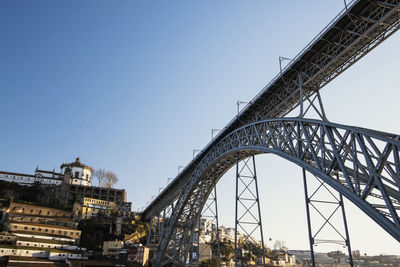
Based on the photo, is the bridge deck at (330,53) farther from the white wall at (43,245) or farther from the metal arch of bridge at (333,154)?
the white wall at (43,245)

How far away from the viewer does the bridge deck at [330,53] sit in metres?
14.5

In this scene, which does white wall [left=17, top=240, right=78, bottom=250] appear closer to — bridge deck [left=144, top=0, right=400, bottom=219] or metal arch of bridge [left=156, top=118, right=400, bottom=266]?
metal arch of bridge [left=156, top=118, right=400, bottom=266]

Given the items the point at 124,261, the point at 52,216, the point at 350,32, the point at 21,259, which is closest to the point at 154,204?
the point at 124,261

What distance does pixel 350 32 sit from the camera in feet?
50.8

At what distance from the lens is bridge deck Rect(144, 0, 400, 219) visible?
14.5m

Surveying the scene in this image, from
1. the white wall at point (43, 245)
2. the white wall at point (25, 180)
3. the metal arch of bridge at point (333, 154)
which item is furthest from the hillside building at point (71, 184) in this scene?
the metal arch of bridge at point (333, 154)

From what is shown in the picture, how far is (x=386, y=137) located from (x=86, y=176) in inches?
2979

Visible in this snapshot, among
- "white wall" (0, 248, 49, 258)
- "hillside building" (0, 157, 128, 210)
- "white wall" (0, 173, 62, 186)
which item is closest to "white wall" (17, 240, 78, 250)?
"white wall" (0, 248, 49, 258)

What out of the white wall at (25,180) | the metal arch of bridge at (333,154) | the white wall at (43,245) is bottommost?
the white wall at (43,245)

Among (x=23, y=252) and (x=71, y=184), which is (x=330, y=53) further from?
(x=71, y=184)

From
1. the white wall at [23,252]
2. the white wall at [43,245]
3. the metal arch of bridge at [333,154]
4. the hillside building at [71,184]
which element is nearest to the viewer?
the metal arch of bridge at [333,154]

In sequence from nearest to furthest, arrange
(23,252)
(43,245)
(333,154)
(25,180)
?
(333,154) → (23,252) → (43,245) → (25,180)

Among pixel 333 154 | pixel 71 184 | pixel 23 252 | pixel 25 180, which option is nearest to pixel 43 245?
pixel 23 252

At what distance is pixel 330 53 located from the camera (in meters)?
17.4
